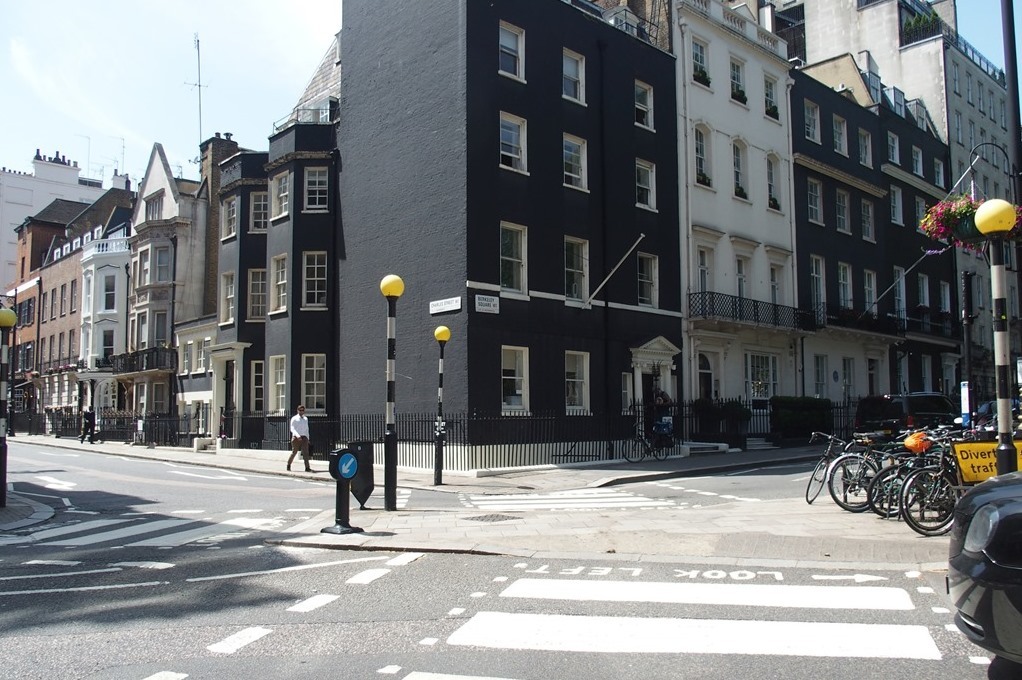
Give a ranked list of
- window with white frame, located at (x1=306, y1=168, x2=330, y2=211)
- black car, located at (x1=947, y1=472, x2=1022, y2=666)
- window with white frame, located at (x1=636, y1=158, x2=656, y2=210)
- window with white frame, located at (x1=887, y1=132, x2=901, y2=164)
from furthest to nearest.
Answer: window with white frame, located at (x1=887, y1=132, x2=901, y2=164) < window with white frame, located at (x1=306, y1=168, x2=330, y2=211) < window with white frame, located at (x1=636, y1=158, x2=656, y2=210) < black car, located at (x1=947, y1=472, x2=1022, y2=666)

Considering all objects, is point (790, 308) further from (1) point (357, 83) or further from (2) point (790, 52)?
(2) point (790, 52)

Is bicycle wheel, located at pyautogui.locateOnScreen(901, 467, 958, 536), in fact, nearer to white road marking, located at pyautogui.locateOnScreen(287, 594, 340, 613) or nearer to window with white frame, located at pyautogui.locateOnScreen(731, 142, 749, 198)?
white road marking, located at pyautogui.locateOnScreen(287, 594, 340, 613)

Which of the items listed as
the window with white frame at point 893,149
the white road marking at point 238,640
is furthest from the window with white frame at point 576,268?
the window with white frame at point 893,149

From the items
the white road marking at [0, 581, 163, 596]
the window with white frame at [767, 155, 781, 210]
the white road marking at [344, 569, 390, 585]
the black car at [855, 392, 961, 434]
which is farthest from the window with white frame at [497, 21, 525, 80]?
the white road marking at [0, 581, 163, 596]

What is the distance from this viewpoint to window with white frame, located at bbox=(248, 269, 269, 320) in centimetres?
3288

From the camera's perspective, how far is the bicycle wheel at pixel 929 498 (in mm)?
9562

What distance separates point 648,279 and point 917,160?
24091mm

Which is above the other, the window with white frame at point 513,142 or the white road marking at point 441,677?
the window with white frame at point 513,142

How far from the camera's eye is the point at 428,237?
A: 2419cm

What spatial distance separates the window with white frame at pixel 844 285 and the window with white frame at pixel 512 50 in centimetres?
1970

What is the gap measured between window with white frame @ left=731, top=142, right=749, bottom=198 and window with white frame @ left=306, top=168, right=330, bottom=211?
15.4 metres

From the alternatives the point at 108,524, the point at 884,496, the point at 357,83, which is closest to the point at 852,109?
the point at 357,83

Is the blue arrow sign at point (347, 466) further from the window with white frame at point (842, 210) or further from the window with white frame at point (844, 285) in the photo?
the window with white frame at point (842, 210)

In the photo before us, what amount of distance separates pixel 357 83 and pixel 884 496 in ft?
73.7
